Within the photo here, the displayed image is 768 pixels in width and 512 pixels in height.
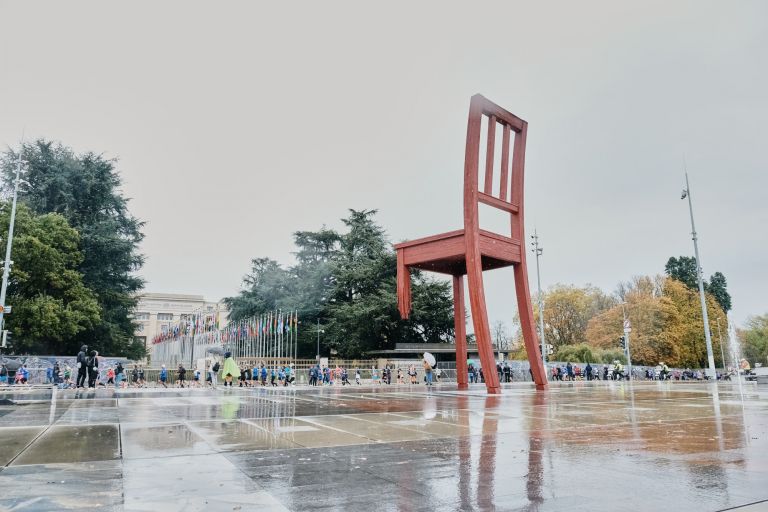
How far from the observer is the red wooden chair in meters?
18.2

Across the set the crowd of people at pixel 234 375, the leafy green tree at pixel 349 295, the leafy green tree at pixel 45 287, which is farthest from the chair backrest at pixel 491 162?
the leafy green tree at pixel 45 287

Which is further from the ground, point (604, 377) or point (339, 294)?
point (339, 294)

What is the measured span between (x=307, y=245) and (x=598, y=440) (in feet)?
173

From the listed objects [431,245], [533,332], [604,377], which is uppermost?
[431,245]

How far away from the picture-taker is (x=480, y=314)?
18.1m

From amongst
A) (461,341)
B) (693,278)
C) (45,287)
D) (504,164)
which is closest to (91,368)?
(461,341)

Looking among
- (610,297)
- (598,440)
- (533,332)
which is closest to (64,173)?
(533,332)

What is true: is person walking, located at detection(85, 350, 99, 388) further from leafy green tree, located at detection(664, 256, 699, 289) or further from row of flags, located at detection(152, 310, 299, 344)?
leafy green tree, located at detection(664, 256, 699, 289)

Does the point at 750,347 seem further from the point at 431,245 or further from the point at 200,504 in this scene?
the point at 200,504

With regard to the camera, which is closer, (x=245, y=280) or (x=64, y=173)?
(x=64, y=173)

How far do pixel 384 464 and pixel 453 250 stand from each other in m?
14.4

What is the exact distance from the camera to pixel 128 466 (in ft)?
16.5

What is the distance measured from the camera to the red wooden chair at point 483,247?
18.2 meters

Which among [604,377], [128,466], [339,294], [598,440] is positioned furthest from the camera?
[339,294]
